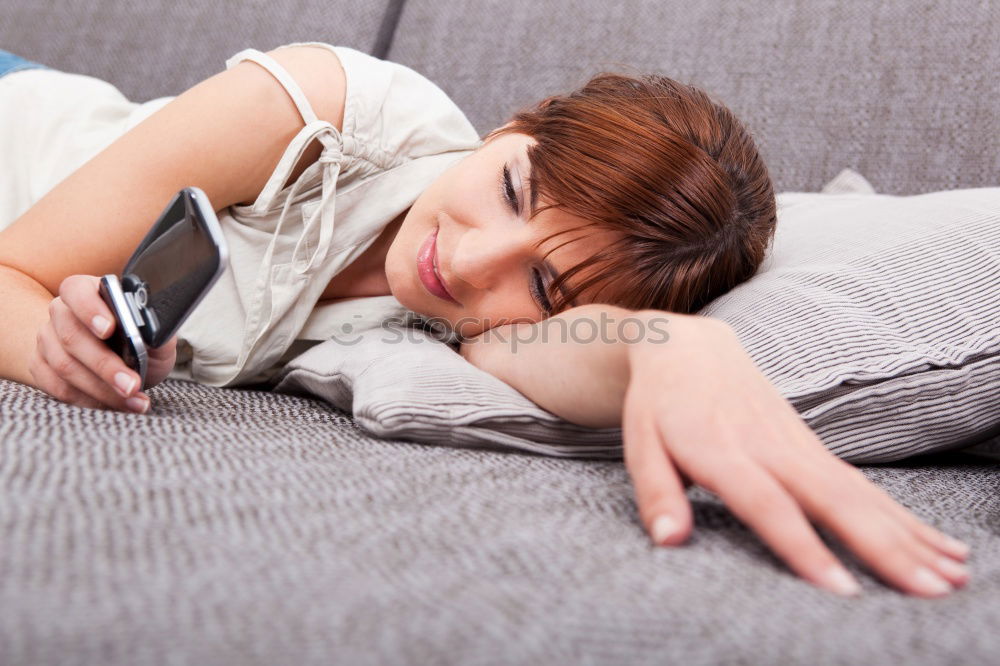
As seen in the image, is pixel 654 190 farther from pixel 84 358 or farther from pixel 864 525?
pixel 84 358

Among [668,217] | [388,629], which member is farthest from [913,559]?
[668,217]

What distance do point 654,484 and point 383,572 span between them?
0.18m

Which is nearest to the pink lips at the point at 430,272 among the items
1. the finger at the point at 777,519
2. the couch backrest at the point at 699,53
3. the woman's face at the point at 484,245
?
the woman's face at the point at 484,245

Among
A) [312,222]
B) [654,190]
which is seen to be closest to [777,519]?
[654,190]

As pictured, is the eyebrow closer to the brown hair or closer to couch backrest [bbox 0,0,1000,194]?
the brown hair

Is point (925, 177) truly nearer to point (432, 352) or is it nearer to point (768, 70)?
point (768, 70)

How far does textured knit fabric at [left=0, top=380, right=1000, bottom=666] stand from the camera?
0.35m

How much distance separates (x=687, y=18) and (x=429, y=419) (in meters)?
0.92

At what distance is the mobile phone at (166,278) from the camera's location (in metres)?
0.57

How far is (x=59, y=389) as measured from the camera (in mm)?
717

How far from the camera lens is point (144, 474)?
1.64 ft

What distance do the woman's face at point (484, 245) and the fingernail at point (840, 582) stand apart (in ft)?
1.34

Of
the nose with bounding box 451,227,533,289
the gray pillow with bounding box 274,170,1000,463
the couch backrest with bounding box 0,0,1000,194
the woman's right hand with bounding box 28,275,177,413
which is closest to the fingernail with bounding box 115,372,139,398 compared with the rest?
the woman's right hand with bounding box 28,275,177,413

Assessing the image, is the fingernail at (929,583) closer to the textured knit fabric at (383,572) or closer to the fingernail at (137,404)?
the textured knit fabric at (383,572)
